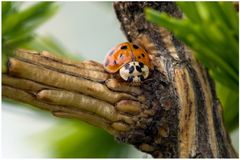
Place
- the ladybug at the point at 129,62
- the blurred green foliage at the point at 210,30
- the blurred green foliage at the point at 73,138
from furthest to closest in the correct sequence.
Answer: the blurred green foliage at the point at 73,138 < the ladybug at the point at 129,62 < the blurred green foliage at the point at 210,30

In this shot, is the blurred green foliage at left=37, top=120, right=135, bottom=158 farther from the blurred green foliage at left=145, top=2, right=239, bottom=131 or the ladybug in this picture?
the blurred green foliage at left=145, top=2, right=239, bottom=131

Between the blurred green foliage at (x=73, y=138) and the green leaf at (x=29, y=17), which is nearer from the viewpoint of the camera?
the green leaf at (x=29, y=17)

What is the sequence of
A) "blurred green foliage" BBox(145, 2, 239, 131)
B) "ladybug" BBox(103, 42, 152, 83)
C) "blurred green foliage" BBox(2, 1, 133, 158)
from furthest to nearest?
1. "blurred green foliage" BBox(2, 1, 133, 158)
2. "ladybug" BBox(103, 42, 152, 83)
3. "blurred green foliage" BBox(145, 2, 239, 131)

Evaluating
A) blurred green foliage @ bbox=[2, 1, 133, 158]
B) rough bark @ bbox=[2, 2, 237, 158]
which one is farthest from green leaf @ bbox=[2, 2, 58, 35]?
blurred green foliage @ bbox=[2, 1, 133, 158]

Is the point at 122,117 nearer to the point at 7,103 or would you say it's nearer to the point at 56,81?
the point at 56,81

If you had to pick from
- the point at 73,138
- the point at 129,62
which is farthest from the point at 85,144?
the point at 129,62

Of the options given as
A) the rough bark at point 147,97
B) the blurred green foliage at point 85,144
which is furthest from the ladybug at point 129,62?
the blurred green foliage at point 85,144

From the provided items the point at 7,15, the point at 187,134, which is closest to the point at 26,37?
the point at 7,15

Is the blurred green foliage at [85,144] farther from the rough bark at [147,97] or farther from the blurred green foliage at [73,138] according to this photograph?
the rough bark at [147,97]
